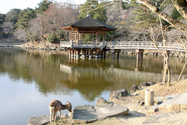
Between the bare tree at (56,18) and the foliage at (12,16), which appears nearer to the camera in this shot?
the bare tree at (56,18)

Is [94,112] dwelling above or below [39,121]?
above

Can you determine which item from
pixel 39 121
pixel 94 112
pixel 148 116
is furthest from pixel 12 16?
pixel 148 116

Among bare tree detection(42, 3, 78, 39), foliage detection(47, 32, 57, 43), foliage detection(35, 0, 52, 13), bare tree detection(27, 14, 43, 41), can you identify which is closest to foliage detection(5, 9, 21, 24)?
foliage detection(35, 0, 52, 13)

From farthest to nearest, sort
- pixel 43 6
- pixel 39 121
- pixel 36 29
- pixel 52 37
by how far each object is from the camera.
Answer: pixel 43 6 < pixel 36 29 < pixel 52 37 < pixel 39 121

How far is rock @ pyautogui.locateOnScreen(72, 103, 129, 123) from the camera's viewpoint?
204 inches

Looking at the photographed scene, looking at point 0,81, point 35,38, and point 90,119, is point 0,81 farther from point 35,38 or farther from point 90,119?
point 35,38

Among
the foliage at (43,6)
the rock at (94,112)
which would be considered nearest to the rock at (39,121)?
the rock at (94,112)

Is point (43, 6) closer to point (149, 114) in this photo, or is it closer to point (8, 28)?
point (8, 28)

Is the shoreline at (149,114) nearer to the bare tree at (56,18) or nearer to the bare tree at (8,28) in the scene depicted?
the bare tree at (56,18)

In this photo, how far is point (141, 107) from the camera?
6367mm

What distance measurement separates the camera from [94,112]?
18.9ft

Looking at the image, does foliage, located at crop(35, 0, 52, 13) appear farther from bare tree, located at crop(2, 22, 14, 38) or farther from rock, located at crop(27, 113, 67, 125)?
rock, located at crop(27, 113, 67, 125)

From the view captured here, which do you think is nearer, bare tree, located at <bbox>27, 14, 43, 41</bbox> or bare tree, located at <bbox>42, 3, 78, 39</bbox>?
bare tree, located at <bbox>42, 3, 78, 39</bbox>

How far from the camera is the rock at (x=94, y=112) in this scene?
5.18 meters
